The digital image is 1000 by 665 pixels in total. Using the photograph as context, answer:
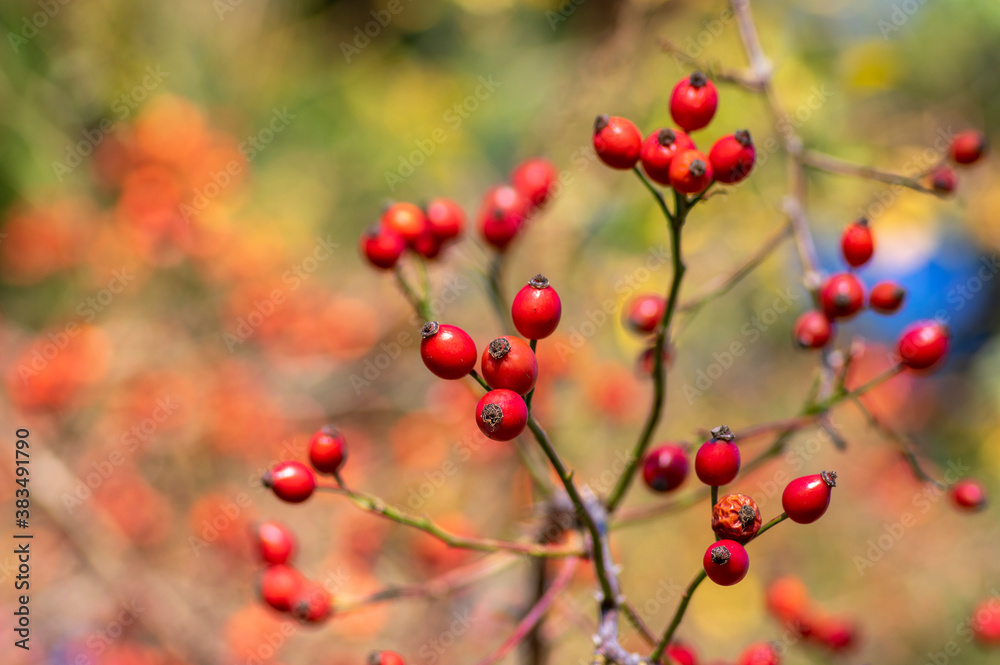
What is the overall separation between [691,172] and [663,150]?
0.08 meters

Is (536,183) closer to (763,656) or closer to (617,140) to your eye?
(617,140)

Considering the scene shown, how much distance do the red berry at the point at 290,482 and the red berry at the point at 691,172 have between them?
0.87 meters

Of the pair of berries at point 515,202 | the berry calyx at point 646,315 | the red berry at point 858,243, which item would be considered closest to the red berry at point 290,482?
the pair of berries at point 515,202

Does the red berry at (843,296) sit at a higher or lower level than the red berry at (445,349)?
lower

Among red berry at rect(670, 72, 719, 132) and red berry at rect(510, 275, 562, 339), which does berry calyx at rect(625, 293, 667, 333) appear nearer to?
red berry at rect(670, 72, 719, 132)

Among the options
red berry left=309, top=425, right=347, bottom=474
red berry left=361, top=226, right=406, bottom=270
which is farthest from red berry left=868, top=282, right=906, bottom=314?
red berry left=309, top=425, right=347, bottom=474

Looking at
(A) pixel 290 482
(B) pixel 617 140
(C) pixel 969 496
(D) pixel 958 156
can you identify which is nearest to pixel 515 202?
(B) pixel 617 140

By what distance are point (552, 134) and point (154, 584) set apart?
2575 millimetres

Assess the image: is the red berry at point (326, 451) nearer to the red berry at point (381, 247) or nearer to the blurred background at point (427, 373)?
the red berry at point (381, 247)

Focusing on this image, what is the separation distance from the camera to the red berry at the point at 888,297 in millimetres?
1456

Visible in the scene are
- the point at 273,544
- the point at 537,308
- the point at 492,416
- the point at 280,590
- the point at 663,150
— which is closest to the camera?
the point at 492,416

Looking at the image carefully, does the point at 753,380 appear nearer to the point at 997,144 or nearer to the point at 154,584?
the point at 997,144

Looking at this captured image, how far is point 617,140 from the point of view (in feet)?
3.98

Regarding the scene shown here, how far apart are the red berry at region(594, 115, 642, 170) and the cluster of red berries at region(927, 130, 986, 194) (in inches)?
34.7
